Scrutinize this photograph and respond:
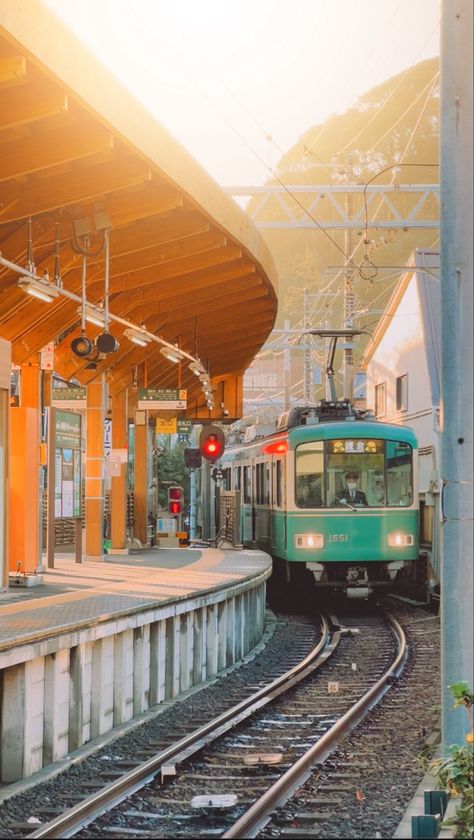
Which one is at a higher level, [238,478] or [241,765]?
[238,478]

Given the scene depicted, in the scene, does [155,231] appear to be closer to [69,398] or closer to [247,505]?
[69,398]

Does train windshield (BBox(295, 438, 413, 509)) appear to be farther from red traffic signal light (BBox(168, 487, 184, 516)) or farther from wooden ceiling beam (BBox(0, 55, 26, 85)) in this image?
wooden ceiling beam (BBox(0, 55, 26, 85))

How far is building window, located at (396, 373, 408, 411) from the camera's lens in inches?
1169

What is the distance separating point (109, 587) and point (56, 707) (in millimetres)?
4499

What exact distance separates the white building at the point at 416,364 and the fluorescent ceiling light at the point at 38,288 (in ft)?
35.6

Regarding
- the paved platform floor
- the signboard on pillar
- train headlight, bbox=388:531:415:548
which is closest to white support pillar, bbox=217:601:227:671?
the paved platform floor

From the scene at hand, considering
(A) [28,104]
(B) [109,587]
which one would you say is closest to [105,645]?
(B) [109,587]

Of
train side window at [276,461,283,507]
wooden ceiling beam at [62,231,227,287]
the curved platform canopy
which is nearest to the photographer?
the curved platform canopy

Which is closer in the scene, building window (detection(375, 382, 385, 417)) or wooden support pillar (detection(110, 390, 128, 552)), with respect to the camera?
wooden support pillar (detection(110, 390, 128, 552))

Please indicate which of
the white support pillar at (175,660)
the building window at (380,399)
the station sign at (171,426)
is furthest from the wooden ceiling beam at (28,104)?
the building window at (380,399)

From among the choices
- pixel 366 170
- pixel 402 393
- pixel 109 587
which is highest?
pixel 366 170

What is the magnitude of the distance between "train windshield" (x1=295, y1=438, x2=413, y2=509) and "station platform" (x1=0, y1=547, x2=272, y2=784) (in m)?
2.13

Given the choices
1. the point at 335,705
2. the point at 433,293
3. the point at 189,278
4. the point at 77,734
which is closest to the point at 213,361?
the point at 433,293

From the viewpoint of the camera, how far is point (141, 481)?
23656 mm
